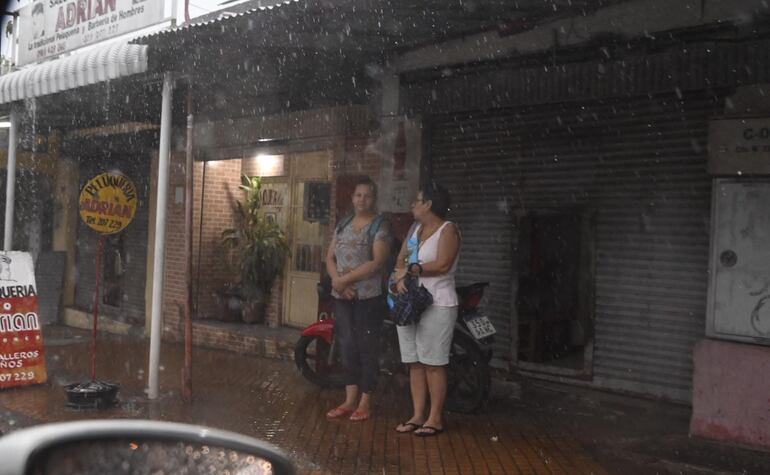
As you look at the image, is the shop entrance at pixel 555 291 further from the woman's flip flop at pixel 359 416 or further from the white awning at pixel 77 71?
the white awning at pixel 77 71

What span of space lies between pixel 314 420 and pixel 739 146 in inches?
158

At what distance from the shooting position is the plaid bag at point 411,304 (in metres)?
6.04

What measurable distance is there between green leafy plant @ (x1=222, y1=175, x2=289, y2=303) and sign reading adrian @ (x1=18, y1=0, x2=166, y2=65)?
9.39 ft

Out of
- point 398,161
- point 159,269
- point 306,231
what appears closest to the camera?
point 159,269

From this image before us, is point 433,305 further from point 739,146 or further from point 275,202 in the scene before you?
point 275,202

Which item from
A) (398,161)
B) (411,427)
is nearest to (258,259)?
(398,161)

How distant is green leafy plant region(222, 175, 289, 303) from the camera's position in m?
10.8

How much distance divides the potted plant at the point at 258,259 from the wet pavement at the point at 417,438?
6.65 ft

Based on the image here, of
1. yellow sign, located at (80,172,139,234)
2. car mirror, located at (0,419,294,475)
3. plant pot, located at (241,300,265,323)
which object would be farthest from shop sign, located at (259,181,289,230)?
car mirror, located at (0,419,294,475)

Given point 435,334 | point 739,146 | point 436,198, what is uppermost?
point 739,146

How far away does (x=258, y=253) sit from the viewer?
35.4 ft

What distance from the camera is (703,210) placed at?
6480mm

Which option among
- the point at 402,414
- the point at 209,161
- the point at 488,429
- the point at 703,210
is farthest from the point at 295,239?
the point at 703,210

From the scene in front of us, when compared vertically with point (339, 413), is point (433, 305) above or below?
above
